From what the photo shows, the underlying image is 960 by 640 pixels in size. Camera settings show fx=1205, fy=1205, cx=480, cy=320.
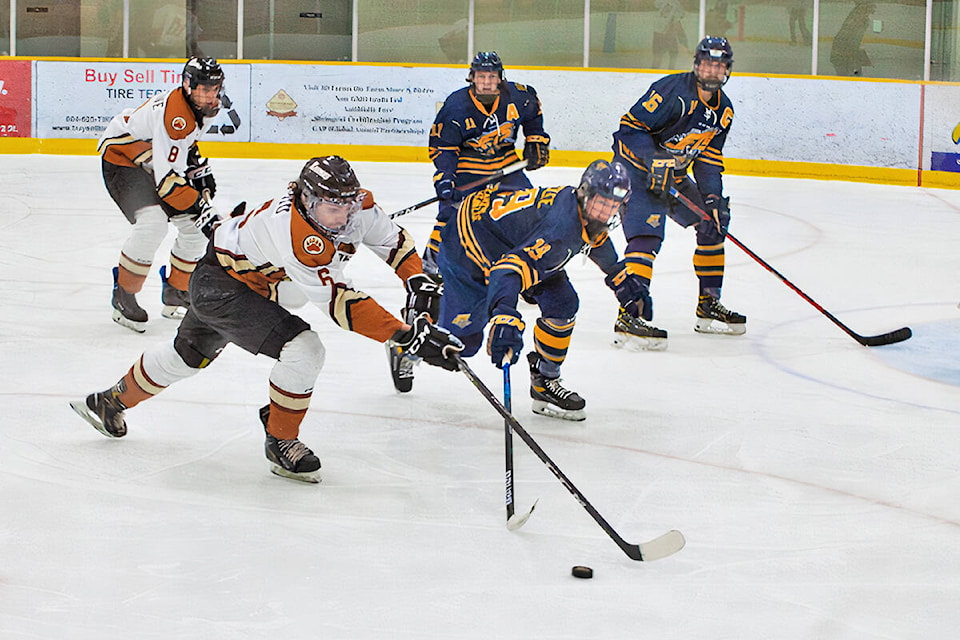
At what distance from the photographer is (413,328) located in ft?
8.96

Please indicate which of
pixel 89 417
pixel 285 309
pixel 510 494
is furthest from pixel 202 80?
pixel 510 494

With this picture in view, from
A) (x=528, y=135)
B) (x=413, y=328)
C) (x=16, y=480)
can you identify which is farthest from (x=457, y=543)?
(x=528, y=135)

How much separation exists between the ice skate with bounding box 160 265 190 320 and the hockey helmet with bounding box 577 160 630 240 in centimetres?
217

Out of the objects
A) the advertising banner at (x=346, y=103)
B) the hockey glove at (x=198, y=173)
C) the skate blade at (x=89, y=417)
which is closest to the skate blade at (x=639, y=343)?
the hockey glove at (x=198, y=173)

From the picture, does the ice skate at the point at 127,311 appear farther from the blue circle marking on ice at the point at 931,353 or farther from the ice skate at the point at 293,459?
the blue circle marking on ice at the point at 931,353

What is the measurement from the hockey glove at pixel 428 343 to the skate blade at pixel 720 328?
7.24ft

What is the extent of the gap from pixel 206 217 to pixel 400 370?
1.10m

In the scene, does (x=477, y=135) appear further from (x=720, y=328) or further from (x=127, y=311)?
(x=127, y=311)

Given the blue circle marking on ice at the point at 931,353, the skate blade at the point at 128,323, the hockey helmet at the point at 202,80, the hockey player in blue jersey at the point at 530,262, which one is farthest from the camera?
the skate blade at the point at 128,323

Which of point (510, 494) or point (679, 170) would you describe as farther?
point (679, 170)

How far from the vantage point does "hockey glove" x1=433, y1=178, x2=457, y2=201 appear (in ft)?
15.4

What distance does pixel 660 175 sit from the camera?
4539mm

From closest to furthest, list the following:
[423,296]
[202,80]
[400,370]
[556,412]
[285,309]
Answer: [285,309], [423,296], [556,412], [400,370], [202,80]

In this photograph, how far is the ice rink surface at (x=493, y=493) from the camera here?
223cm
